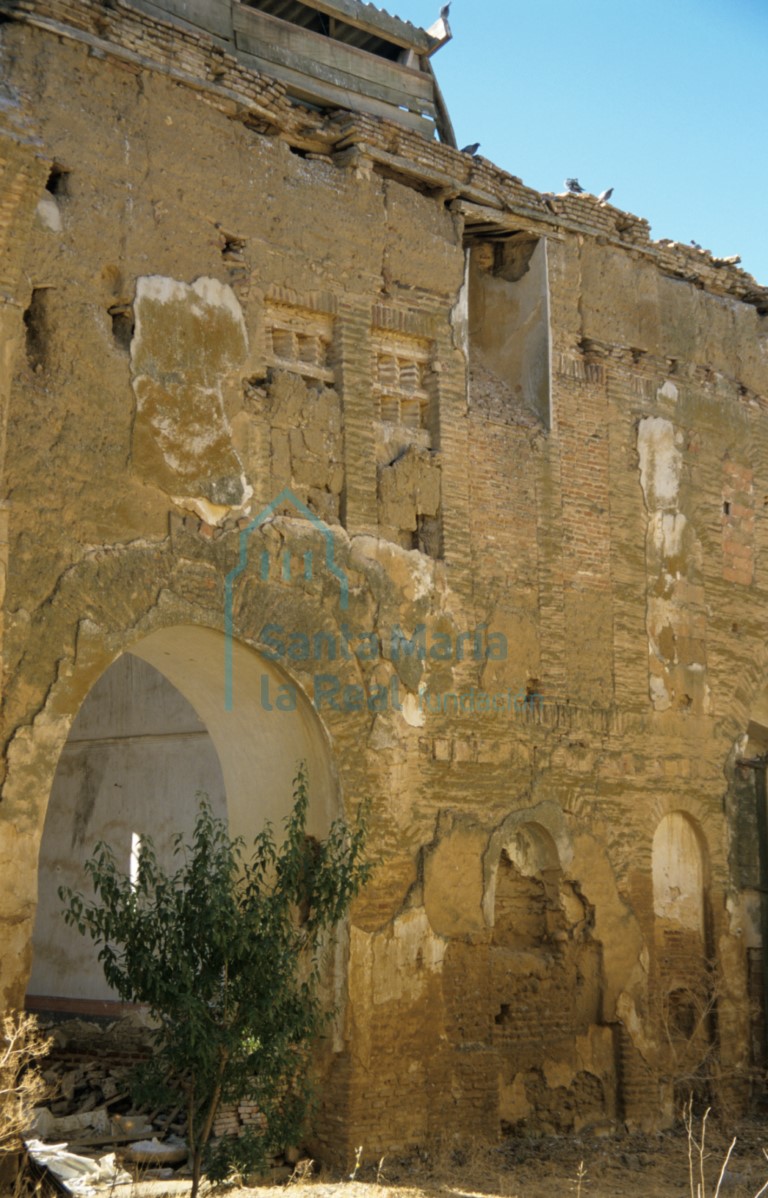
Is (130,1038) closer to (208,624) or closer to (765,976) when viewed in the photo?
(208,624)

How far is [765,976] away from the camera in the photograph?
11.8 m

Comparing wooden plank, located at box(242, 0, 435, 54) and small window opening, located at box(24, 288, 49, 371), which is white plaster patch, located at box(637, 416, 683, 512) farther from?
small window opening, located at box(24, 288, 49, 371)

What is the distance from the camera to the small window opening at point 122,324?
330 inches

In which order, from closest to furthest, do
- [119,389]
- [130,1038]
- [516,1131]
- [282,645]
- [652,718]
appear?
[119,389], [282,645], [516,1131], [130,1038], [652,718]

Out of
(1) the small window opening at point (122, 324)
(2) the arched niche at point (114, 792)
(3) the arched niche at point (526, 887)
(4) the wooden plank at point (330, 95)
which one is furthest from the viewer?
(2) the arched niche at point (114, 792)

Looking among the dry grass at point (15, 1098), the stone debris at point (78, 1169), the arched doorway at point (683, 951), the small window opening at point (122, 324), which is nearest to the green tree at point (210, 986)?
the dry grass at point (15, 1098)

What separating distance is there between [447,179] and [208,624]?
13.0ft

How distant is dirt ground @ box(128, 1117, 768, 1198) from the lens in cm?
812

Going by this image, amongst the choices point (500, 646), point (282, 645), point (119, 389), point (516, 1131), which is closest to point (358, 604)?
point (282, 645)

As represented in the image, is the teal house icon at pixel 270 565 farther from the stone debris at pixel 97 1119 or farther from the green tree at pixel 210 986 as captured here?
the stone debris at pixel 97 1119

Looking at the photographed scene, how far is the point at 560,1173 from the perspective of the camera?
9.06 m

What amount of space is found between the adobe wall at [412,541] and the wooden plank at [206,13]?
0.79 m

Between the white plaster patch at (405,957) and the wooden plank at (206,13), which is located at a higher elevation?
the wooden plank at (206,13)

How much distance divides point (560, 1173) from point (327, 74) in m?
7.70
